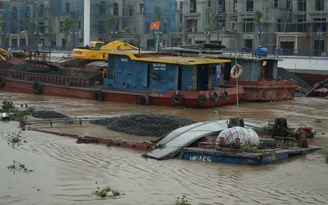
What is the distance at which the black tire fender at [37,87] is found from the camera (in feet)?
108

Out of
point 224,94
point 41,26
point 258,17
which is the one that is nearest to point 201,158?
point 224,94

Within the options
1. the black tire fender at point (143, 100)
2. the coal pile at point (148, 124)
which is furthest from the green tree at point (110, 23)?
the coal pile at point (148, 124)

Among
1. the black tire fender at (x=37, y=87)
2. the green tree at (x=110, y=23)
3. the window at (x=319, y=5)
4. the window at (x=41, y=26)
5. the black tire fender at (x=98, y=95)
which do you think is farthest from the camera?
the window at (x=41, y=26)

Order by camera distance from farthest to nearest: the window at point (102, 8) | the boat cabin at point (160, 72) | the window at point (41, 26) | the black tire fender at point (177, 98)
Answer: the window at point (41, 26) → the window at point (102, 8) → the boat cabin at point (160, 72) → the black tire fender at point (177, 98)

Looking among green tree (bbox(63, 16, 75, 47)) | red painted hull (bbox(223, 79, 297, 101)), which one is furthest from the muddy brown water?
green tree (bbox(63, 16, 75, 47))

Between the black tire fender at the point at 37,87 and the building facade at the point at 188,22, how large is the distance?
23.2 m

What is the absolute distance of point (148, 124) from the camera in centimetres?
1852

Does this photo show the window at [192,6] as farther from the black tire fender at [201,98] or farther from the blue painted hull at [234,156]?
the blue painted hull at [234,156]

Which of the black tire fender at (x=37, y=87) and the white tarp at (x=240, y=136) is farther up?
the black tire fender at (x=37, y=87)

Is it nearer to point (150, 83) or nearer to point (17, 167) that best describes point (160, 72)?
point (150, 83)

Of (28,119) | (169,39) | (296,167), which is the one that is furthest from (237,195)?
(169,39)

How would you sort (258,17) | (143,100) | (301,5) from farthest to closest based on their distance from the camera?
(301,5) < (258,17) < (143,100)

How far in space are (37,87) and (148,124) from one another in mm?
15806

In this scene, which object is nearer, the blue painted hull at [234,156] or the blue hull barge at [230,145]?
the blue painted hull at [234,156]
